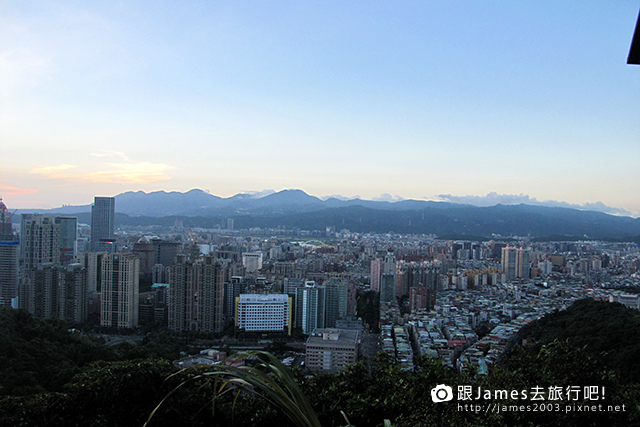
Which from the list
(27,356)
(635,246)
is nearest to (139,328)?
(27,356)

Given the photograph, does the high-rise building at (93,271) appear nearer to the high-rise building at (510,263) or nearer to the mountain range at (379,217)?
the high-rise building at (510,263)

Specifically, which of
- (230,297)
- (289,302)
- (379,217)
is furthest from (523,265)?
(379,217)

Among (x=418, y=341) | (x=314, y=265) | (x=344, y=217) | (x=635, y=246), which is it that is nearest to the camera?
(x=418, y=341)

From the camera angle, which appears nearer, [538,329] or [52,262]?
[538,329]

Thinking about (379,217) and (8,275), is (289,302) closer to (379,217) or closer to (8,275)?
(8,275)

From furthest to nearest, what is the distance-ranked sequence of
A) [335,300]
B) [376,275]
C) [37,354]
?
[376,275]
[335,300]
[37,354]

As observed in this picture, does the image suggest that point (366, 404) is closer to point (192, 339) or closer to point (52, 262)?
point (192, 339)

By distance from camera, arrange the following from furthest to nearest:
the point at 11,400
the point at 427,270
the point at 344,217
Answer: the point at 344,217 < the point at 427,270 < the point at 11,400
